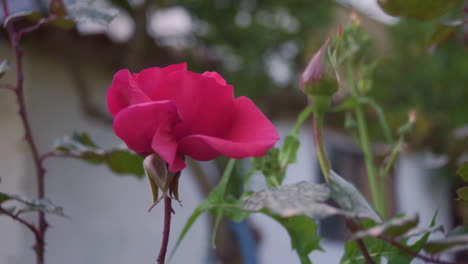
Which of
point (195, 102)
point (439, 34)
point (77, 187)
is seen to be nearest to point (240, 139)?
point (195, 102)

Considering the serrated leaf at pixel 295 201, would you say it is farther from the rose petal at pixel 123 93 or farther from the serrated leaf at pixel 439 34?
the serrated leaf at pixel 439 34

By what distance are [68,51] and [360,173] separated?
231 centimetres

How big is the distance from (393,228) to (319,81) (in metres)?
0.08

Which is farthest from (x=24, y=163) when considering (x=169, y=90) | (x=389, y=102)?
(x=389, y=102)

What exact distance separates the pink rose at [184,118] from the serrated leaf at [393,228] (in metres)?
0.06

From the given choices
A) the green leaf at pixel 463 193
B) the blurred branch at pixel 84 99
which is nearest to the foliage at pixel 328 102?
the green leaf at pixel 463 193

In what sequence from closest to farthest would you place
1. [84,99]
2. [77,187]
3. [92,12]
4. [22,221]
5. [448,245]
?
[448,245] < [22,221] < [92,12] < [84,99] < [77,187]

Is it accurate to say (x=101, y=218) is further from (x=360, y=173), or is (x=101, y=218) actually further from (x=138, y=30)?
(x=360, y=173)

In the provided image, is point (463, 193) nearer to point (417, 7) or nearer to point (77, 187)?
point (417, 7)

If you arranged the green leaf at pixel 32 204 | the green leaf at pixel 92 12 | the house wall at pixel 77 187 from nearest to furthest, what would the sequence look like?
the green leaf at pixel 32 204 < the green leaf at pixel 92 12 < the house wall at pixel 77 187

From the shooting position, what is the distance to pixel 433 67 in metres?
3.45

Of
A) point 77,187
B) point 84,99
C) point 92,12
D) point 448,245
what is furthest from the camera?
point 77,187

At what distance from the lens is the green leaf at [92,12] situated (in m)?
0.39

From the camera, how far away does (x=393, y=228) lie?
20 cm
